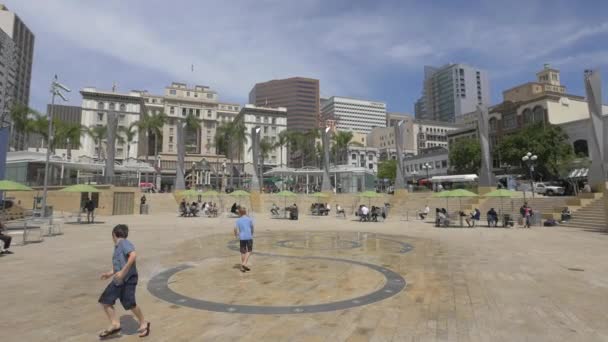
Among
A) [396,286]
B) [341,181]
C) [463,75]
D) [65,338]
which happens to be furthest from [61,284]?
[463,75]

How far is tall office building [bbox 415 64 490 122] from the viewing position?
564ft

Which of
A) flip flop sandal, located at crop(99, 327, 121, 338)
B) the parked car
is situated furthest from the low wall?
the parked car

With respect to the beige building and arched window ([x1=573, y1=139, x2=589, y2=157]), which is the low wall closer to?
arched window ([x1=573, y1=139, x2=589, y2=157])

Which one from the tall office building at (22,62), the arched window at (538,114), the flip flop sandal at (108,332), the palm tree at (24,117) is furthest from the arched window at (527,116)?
the tall office building at (22,62)

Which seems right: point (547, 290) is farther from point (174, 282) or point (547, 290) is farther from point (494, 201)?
point (494, 201)

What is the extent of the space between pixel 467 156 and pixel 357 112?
125521 mm

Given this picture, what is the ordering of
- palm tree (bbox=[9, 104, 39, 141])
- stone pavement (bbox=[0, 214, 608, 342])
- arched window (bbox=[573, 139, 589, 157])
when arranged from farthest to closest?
1. palm tree (bbox=[9, 104, 39, 141])
2. arched window (bbox=[573, 139, 589, 157])
3. stone pavement (bbox=[0, 214, 608, 342])

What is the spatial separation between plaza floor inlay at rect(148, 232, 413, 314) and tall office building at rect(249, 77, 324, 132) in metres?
163

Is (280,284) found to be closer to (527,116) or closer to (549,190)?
(549,190)

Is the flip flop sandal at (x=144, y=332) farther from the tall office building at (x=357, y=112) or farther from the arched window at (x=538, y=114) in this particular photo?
the tall office building at (x=357, y=112)

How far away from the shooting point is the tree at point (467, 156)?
61.2m

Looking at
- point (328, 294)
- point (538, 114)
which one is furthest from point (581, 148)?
point (328, 294)

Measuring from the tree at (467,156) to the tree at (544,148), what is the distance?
29.9ft

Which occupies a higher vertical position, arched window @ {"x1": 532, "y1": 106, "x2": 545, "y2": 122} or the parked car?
arched window @ {"x1": 532, "y1": 106, "x2": 545, "y2": 122}
